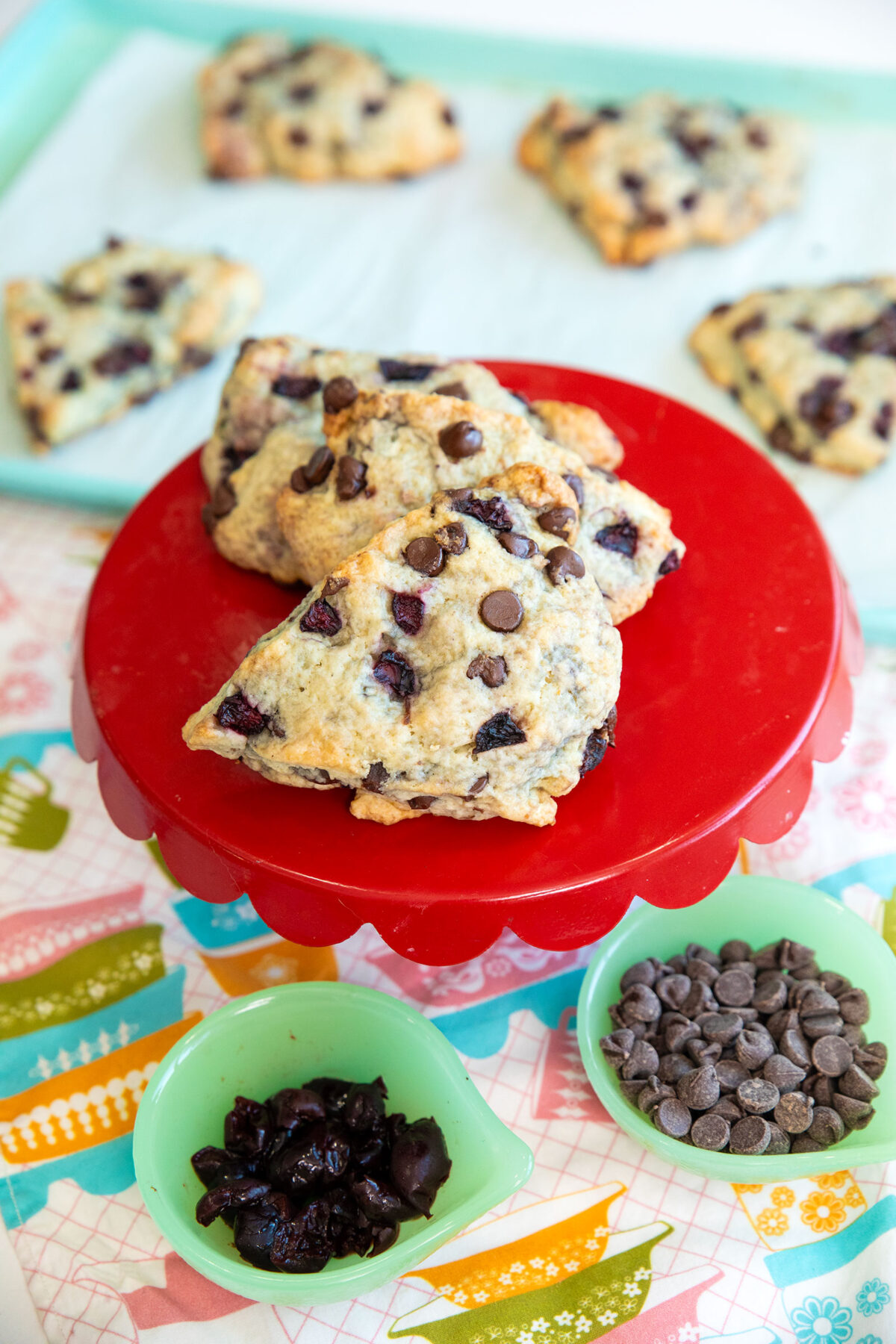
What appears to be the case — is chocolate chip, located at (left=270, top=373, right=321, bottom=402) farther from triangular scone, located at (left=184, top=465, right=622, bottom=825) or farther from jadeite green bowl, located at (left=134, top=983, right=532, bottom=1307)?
jadeite green bowl, located at (left=134, top=983, right=532, bottom=1307)

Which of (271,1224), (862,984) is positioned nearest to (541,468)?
(862,984)

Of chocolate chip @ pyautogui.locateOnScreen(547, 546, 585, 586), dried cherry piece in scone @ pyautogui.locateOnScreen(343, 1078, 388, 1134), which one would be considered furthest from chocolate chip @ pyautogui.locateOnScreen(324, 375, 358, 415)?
dried cherry piece in scone @ pyautogui.locateOnScreen(343, 1078, 388, 1134)

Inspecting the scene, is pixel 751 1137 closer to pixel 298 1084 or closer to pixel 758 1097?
pixel 758 1097

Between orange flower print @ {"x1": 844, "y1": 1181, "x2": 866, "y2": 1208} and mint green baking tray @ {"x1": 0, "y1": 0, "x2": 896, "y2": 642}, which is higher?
mint green baking tray @ {"x1": 0, "y1": 0, "x2": 896, "y2": 642}

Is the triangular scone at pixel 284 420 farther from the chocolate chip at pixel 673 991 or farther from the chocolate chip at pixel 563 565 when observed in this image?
the chocolate chip at pixel 673 991

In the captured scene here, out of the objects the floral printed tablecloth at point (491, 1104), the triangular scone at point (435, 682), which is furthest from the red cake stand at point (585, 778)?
the floral printed tablecloth at point (491, 1104)

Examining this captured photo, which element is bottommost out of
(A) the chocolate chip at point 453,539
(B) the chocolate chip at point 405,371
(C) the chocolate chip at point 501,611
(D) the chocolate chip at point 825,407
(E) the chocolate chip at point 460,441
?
(D) the chocolate chip at point 825,407
